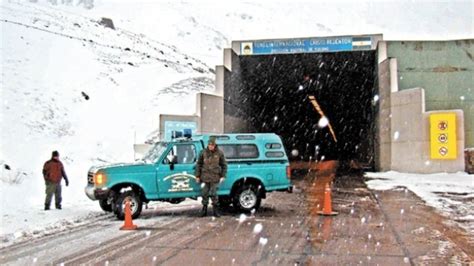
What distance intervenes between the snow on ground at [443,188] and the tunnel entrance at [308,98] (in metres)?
8.20

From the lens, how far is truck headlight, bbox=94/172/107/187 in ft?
39.6

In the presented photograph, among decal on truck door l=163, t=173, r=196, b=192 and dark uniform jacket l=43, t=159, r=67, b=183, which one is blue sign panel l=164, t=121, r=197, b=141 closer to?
dark uniform jacket l=43, t=159, r=67, b=183

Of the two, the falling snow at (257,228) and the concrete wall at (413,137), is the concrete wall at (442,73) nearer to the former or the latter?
the concrete wall at (413,137)

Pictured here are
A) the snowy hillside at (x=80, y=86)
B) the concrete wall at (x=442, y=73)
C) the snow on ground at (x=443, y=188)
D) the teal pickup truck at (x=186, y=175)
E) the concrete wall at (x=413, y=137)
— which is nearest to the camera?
the teal pickup truck at (x=186, y=175)

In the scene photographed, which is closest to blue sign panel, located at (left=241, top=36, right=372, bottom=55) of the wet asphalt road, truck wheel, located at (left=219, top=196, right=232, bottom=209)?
the wet asphalt road

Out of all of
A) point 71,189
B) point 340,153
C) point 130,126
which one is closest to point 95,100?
point 130,126

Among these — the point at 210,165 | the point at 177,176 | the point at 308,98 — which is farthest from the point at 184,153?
the point at 308,98

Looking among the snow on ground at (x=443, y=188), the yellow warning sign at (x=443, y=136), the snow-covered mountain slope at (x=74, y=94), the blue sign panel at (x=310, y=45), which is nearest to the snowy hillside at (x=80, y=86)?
the snow-covered mountain slope at (x=74, y=94)

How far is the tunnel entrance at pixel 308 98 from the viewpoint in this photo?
1248 inches

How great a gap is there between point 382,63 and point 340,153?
31002 mm

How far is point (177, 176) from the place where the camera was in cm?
1277

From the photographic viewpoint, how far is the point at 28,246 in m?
9.33

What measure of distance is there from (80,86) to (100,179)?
23034mm

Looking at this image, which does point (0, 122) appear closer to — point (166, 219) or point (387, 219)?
point (166, 219)
